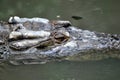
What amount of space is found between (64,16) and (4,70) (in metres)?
3.12

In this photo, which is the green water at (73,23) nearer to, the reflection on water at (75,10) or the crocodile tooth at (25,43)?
the reflection on water at (75,10)

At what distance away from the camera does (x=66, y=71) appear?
454 centimetres

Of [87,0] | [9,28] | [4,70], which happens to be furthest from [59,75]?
[87,0]

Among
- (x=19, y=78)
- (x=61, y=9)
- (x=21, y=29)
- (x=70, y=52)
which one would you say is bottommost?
(x=19, y=78)

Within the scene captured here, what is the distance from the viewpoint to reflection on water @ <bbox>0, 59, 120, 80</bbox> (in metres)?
4.42

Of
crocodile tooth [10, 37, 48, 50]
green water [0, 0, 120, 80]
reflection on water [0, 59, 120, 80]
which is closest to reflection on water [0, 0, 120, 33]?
green water [0, 0, 120, 80]

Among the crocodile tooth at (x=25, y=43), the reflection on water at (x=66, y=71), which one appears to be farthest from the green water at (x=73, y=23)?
the crocodile tooth at (x=25, y=43)

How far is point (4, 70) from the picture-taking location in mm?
4598

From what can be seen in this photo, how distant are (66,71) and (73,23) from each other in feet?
7.88

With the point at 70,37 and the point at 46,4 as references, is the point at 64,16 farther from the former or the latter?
the point at 70,37

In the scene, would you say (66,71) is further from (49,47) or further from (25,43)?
(25,43)

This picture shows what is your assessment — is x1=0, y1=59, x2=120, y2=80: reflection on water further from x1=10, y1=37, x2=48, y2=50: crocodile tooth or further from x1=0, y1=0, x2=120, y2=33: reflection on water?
x1=0, y1=0, x2=120, y2=33: reflection on water

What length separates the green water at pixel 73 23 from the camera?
176 inches

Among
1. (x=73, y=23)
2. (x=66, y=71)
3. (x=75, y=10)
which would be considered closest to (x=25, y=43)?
(x=66, y=71)
